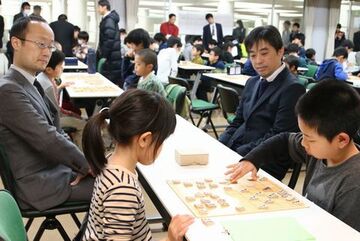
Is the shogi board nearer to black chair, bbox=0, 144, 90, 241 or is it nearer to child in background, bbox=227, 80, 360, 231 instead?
child in background, bbox=227, 80, 360, 231

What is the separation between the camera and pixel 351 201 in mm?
1313

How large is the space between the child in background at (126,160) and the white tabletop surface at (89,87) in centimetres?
229

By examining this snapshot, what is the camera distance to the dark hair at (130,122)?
4.12 ft

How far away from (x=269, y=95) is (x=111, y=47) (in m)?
3.72

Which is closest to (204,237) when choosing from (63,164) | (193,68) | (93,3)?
(63,164)

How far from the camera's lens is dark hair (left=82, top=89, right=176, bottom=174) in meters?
1.26

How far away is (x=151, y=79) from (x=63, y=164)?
5.57ft

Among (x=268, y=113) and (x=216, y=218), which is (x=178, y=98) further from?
(x=216, y=218)

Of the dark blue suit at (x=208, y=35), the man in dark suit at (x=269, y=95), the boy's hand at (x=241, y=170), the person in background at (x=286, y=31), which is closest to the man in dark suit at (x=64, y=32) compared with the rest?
the dark blue suit at (x=208, y=35)

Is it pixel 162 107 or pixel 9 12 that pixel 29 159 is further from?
pixel 9 12

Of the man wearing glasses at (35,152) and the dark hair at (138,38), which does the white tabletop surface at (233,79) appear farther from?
the man wearing glasses at (35,152)

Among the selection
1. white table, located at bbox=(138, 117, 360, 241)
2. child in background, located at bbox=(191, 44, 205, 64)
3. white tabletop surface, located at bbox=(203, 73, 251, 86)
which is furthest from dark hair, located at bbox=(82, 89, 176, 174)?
child in background, located at bbox=(191, 44, 205, 64)

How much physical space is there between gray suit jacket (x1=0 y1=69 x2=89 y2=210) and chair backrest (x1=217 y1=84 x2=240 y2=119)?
223cm

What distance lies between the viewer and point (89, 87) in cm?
393
